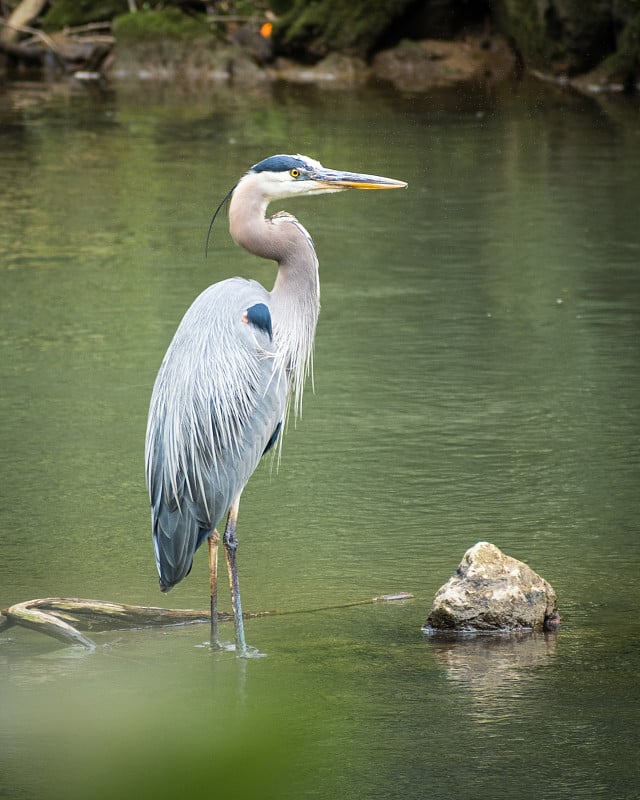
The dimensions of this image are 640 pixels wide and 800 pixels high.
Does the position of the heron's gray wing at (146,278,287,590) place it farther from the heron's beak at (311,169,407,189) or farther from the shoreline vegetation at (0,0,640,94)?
the shoreline vegetation at (0,0,640,94)

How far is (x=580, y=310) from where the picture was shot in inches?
331

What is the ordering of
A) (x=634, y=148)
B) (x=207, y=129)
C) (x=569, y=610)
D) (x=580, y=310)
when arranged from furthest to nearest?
1. (x=207, y=129)
2. (x=634, y=148)
3. (x=580, y=310)
4. (x=569, y=610)

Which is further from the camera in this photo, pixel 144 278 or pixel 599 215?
pixel 599 215

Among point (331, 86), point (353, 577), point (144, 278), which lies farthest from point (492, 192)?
point (331, 86)

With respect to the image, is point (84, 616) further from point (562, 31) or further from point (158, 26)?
point (158, 26)

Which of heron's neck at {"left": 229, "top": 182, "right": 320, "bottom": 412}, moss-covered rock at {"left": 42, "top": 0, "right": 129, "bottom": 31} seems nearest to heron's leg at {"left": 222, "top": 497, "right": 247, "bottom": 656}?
heron's neck at {"left": 229, "top": 182, "right": 320, "bottom": 412}

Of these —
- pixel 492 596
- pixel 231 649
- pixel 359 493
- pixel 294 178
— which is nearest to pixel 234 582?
pixel 231 649

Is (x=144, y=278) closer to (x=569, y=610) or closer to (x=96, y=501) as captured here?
(x=96, y=501)

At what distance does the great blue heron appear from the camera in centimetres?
410

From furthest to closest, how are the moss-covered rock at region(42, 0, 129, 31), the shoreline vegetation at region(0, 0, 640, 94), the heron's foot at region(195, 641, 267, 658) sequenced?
the moss-covered rock at region(42, 0, 129, 31)
the shoreline vegetation at region(0, 0, 640, 94)
the heron's foot at region(195, 641, 267, 658)

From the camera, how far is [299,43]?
2344 cm

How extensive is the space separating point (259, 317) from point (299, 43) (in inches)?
784

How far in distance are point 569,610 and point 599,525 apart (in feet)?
2.74

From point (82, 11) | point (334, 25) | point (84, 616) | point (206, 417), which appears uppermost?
point (82, 11)
